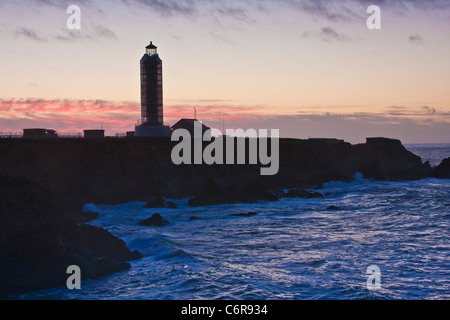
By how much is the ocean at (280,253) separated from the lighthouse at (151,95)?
716 inches

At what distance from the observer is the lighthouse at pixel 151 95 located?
48375 millimetres

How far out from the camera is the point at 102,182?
34.9 meters

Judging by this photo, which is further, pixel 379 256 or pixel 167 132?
pixel 167 132

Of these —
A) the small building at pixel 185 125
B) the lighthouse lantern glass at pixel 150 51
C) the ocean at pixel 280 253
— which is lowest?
the ocean at pixel 280 253

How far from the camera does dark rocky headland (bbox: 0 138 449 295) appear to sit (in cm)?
1409

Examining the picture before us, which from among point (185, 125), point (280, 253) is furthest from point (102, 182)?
point (185, 125)

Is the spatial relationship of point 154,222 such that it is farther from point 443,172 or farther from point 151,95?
point 443,172

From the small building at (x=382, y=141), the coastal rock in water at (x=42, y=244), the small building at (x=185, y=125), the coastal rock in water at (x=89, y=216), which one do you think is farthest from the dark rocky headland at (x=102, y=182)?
the small building at (x=185, y=125)

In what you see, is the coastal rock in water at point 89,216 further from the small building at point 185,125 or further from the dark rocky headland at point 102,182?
the small building at point 185,125

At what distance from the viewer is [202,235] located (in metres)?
22.3

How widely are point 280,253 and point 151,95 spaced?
3401 centimetres
